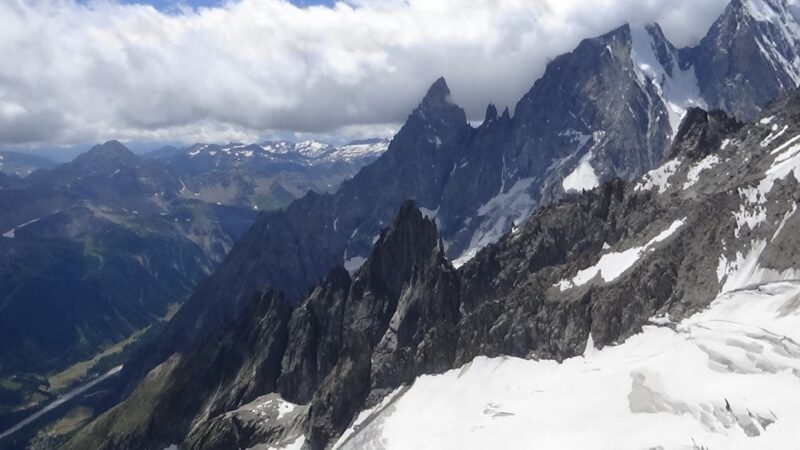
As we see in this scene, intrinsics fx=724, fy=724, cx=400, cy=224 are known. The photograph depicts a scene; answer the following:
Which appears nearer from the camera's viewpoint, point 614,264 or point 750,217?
point 750,217

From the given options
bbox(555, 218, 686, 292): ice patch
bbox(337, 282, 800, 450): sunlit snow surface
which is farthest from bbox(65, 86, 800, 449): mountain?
bbox(555, 218, 686, 292): ice patch

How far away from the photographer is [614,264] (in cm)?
15638

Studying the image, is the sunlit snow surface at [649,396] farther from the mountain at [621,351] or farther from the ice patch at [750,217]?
the ice patch at [750,217]

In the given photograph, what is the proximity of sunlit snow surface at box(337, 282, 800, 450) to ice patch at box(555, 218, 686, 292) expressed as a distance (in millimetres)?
27739

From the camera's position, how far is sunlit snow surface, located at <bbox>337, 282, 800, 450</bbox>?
82038mm

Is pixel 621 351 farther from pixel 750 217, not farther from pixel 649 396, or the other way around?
pixel 750 217

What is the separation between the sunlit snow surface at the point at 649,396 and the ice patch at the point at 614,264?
27739mm

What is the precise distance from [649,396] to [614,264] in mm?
63909

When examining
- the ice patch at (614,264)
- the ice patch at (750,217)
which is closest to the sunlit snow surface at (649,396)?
the ice patch at (750,217)

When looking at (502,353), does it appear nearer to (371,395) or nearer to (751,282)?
(371,395)

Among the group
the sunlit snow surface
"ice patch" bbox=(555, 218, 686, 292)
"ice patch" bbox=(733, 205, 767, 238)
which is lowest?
the sunlit snow surface

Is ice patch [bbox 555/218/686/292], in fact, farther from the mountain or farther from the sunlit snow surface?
the sunlit snow surface

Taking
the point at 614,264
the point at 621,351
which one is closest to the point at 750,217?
the point at 614,264

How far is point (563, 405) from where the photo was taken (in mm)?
106625
